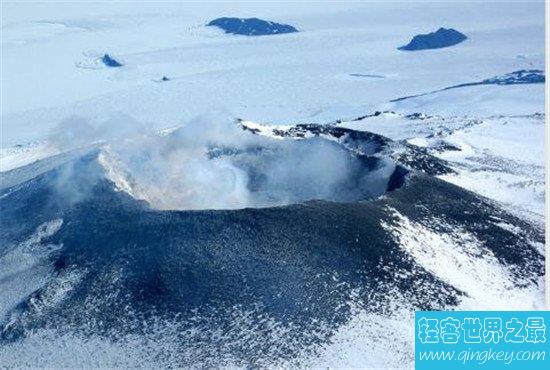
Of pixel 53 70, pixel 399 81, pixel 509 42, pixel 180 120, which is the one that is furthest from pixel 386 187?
pixel 509 42

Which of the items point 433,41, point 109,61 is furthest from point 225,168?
point 433,41

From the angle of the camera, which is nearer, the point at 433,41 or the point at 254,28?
the point at 433,41

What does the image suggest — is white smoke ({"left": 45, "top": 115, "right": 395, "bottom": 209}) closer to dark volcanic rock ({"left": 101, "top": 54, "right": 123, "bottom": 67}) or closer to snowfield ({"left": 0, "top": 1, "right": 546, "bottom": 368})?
snowfield ({"left": 0, "top": 1, "right": 546, "bottom": 368})

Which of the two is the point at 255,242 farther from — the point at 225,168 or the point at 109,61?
the point at 109,61

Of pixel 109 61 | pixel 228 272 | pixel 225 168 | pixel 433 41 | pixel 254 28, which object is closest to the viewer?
pixel 228 272

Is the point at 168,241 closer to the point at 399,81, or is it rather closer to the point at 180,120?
the point at 180,120

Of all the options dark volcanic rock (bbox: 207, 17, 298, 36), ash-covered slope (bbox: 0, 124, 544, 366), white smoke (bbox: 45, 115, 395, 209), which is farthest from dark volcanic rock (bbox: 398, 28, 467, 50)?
ash-covered slope (bbox: 0, 124, 544, 366)
